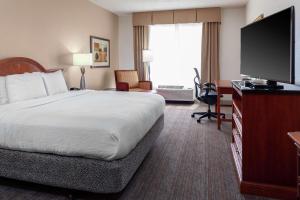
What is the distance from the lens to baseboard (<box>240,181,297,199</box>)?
2059 mm

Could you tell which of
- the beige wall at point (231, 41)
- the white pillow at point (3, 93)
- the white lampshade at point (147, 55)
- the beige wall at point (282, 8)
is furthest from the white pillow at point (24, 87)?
the beige wall at point (231, 41)

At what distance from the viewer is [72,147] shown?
6.34ft

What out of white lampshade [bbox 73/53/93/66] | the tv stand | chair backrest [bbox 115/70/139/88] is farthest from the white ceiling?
the tv stand

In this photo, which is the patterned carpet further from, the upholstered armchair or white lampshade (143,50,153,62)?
white lampshade (143,50,153,62)

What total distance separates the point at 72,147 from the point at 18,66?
2182mm

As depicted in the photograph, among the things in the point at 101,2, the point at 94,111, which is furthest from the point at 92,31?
the point at 94,111

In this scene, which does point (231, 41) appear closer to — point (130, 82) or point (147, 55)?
point (147, 55)

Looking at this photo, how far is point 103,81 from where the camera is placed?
647 cm

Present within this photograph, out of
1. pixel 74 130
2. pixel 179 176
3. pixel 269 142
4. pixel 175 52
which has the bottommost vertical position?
pixel 179 176

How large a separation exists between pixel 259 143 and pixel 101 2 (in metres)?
4.98

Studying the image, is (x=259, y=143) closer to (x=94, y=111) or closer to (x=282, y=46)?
(x=282, y=46)

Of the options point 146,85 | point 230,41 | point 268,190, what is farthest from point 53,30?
point 230,41

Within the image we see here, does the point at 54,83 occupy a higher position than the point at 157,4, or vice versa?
the point at 157,4

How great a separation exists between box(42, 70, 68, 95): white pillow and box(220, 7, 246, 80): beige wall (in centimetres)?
449
